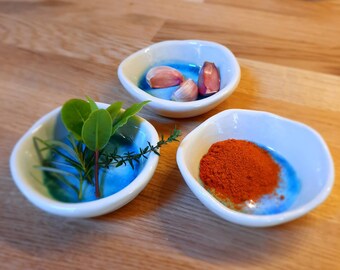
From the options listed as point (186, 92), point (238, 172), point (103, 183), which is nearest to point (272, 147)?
point (238, 172)

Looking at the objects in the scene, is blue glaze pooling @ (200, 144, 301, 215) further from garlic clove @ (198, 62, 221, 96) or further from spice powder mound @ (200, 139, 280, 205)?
garlic clove @ (198, 62, 221, 96)

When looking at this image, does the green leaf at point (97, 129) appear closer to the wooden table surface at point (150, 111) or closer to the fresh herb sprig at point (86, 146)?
the fresh herb sprig at point (86, 146)

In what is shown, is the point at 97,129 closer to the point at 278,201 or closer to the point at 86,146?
the point at 86,146

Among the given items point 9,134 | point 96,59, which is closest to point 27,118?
point 9,134

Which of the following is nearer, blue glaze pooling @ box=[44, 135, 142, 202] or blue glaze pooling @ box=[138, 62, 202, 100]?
blue glaze pooling @ box=[44, 135, 142, 202]

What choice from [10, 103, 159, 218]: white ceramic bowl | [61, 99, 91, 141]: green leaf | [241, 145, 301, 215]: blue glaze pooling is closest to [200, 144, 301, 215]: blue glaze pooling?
[241, 145, 301, 215]: blue glaze pooling

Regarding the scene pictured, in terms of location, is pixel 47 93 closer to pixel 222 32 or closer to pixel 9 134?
pixel 9 134

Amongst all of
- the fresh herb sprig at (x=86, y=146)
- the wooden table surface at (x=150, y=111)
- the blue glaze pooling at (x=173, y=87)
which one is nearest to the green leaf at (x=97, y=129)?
the fresh herb sprig at (x=86, y=146)
